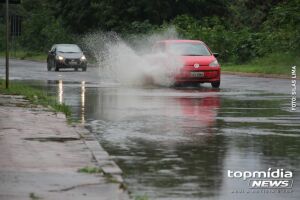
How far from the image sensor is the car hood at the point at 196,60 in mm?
30516

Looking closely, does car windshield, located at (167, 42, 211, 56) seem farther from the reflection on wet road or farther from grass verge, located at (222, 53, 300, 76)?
the reflection on wet road

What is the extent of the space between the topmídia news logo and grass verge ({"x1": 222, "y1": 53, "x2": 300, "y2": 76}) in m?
27.7

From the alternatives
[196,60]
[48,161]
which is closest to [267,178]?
[48,161]

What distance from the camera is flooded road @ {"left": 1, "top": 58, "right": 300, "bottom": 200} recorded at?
31.0 feet

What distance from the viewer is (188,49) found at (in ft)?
106

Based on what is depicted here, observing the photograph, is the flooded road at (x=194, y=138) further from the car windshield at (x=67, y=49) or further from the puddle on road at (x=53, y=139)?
the car windshield at (x=67, y=49)

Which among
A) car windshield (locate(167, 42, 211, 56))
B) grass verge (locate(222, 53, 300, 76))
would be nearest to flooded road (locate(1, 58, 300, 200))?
car windshield (locate(167, 42, 211, 56))

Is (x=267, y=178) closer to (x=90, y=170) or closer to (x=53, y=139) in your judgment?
(x=90, y=170)

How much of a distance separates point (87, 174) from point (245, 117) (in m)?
8.37

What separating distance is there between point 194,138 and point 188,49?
1861cm

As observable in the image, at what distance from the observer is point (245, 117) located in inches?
699

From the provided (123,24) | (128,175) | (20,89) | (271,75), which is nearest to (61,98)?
(20,89)

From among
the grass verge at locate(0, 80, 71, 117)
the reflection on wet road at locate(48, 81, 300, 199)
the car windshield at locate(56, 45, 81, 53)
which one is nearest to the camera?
the reflection on wet road at locate(48, 81, 300, 199)

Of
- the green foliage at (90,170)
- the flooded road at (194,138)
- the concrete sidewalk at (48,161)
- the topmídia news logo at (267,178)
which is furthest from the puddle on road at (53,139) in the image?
the topmídia news logo at (267,178)
